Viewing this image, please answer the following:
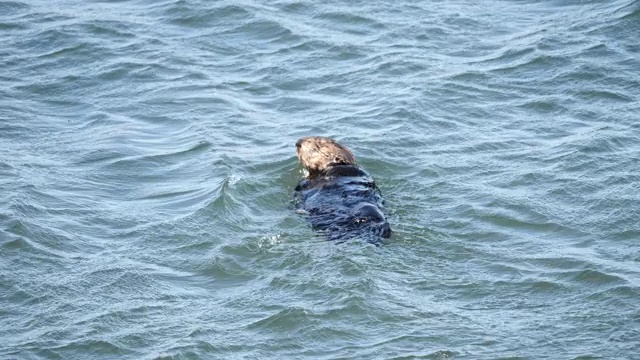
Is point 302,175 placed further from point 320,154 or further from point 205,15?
point 205,15

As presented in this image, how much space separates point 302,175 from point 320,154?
47 cm

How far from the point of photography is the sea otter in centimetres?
997

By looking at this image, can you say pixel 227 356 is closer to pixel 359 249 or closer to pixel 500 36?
pixel 359 249

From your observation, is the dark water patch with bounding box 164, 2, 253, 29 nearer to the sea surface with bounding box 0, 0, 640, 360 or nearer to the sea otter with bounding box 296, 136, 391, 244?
the sea surface with bounding box 0, 0, 640, 360

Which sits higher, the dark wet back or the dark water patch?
the dark water patch

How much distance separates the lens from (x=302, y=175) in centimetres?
1226

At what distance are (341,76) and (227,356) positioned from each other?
7432 millimetres

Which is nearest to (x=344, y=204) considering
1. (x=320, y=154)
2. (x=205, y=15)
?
(x=320, y=154)

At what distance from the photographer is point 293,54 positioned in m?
15.9

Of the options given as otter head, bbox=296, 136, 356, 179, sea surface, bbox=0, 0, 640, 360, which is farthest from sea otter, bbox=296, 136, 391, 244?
sea surface, bbox=0, 0, 640, 360

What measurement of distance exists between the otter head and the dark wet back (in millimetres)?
147

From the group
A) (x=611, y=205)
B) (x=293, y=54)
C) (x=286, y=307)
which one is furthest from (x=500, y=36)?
(x=286, y=307)

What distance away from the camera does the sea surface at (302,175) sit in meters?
8.62

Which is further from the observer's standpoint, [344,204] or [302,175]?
[302,175]
